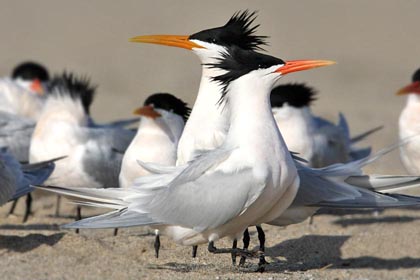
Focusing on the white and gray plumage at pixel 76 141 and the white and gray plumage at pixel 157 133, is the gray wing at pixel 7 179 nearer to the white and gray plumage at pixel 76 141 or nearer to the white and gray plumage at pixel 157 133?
the white and gray plumage at pixel 157 133

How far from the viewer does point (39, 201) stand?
9453mm

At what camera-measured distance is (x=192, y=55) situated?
774 inches

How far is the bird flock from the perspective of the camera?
5.55 meters

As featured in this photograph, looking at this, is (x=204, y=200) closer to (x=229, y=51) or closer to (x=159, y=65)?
(x=229, y=51)

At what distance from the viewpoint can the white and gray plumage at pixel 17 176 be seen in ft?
22.8

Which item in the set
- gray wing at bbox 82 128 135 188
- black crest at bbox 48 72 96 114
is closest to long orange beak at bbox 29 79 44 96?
black crest at bbox 48 72 96 114

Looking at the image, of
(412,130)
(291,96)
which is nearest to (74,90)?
(291,96)

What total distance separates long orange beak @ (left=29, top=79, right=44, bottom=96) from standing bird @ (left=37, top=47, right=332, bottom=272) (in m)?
5.07

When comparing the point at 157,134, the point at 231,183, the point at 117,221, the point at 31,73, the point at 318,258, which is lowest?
the point at 318,258

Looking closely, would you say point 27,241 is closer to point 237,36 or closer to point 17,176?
point 17,176

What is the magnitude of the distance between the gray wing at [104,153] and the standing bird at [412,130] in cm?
203

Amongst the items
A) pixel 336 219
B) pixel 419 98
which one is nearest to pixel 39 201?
pixel 336 219

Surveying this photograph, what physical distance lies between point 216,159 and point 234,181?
0.62 feet

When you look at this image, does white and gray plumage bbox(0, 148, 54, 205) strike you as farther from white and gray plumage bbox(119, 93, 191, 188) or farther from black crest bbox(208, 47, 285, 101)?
black crest bbox(208, 47, 285, 101)
